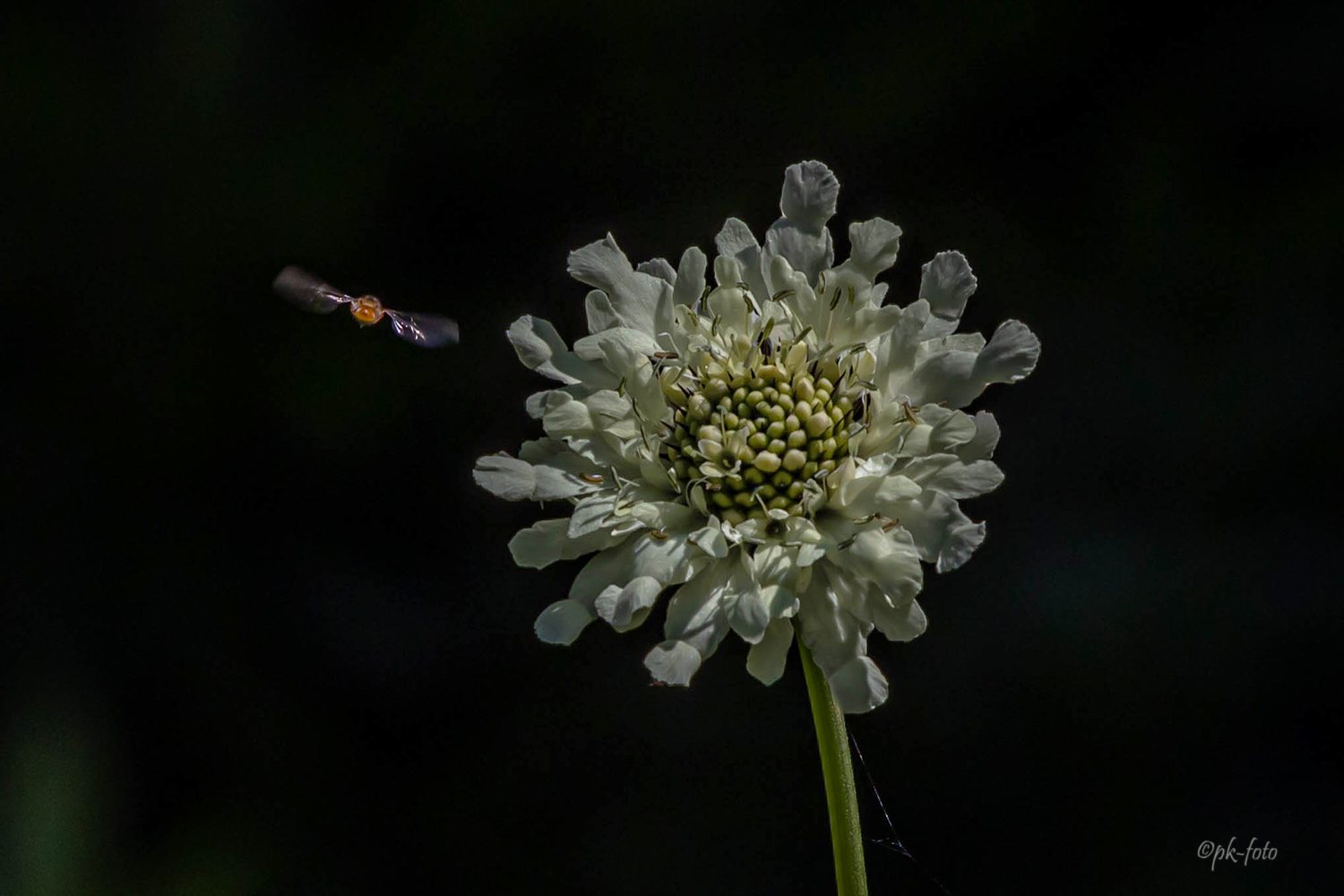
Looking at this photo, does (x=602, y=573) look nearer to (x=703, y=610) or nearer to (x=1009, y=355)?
(x=703, y=610)

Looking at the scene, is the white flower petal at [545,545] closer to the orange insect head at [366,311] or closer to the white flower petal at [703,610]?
the white flower petal at [703,610]

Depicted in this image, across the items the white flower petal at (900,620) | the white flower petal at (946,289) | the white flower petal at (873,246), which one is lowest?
the white flower petal at (900,620)

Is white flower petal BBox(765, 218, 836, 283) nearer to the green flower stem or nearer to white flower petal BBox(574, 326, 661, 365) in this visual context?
white flower petal BBox(574, 326, 661, 365)

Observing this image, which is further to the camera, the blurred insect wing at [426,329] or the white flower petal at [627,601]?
the blurred insect wing at [426,329]

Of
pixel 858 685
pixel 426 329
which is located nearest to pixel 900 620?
pixel 858 685

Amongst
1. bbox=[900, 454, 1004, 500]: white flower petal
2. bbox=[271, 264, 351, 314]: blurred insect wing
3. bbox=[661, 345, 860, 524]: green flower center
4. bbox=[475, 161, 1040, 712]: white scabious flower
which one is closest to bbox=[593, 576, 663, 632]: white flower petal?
bbox=[475, 161, 1040, 712]: white scabious flower

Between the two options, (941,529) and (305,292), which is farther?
(305,292)

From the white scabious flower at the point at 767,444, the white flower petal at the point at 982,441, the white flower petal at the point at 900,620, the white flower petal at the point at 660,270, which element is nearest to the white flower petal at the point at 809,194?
the white scabious flower at the point at 767,444
